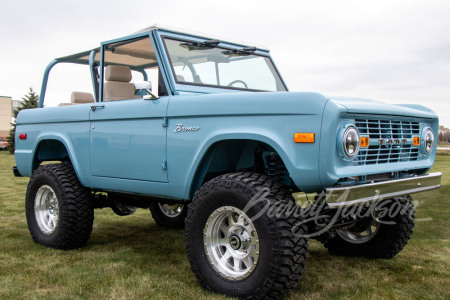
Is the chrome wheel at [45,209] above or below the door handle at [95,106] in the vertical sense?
below

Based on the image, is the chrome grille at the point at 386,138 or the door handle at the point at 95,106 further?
the door handle at the point at 95,106

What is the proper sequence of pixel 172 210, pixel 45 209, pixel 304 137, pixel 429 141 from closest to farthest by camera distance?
pixel 304 137
pixel 429 141
pixel 45 209
pixel 172 210

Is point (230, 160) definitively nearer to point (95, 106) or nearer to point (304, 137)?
point (304, 137)

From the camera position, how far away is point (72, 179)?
16.1 feet

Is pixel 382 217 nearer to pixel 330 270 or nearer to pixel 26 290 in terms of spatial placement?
pixel 330 270

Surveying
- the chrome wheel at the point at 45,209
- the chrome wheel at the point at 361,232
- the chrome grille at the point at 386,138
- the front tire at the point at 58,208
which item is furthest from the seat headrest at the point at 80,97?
the chrome grille at the point at 386,138

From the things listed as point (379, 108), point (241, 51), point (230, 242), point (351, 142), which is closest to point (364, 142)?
point (351, 142)

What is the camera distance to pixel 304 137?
3.04m

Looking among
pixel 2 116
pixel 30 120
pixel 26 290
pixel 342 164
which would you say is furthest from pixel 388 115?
pixel 2 116

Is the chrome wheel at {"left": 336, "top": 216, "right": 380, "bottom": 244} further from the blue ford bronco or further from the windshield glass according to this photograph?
the windshield glass

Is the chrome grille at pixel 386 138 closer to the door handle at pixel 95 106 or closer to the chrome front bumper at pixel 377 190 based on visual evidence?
the chrome front bumper at pixel 377 190

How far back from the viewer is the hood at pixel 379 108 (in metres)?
3.14

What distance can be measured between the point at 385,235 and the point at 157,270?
216cm

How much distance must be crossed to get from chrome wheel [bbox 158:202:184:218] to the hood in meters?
3.04
